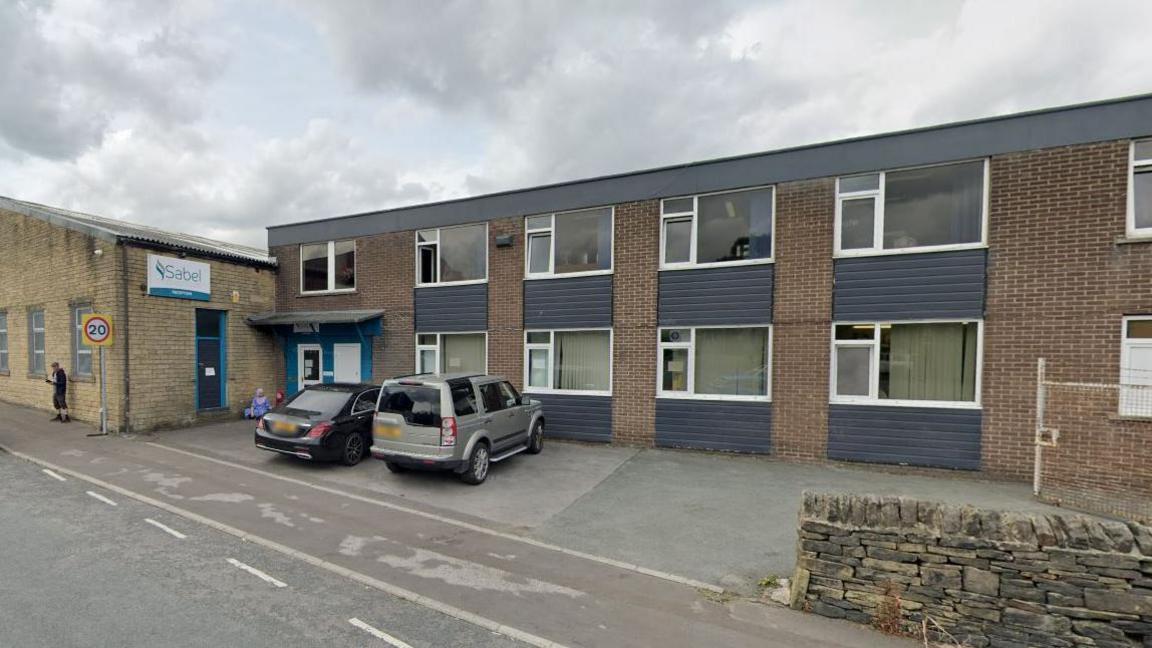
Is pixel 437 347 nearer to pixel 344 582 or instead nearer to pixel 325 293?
pixel 325 293

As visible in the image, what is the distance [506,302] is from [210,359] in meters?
8.26

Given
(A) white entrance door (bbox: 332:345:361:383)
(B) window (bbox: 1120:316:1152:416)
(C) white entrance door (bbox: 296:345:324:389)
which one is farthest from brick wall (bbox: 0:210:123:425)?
(B) window (bbox: 1120:316:1152:416)

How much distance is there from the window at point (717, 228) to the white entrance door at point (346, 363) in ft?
28.7

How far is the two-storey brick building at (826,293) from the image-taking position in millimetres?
7105

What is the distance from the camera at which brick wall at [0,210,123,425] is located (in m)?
10.7

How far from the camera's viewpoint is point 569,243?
35.1 ft

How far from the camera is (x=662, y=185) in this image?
974 cm

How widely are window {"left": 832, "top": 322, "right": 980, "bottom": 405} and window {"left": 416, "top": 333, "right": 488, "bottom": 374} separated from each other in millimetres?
7759

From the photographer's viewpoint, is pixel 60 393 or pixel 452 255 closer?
pixel 60 393

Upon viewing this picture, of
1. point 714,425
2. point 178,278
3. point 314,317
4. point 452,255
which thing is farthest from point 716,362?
point 178,278

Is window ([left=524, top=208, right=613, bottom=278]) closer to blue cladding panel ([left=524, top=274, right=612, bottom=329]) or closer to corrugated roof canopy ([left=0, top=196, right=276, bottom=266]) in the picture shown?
blue cladding panel ([left=524, top=274, right=612, bottom=329])

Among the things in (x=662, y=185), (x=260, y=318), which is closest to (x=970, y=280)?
(x=662, y=185)

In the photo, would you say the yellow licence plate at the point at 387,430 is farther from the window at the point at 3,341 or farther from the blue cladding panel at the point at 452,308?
the window at the point at 3,341

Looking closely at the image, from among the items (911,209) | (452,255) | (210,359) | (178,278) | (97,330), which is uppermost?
(911,209)
